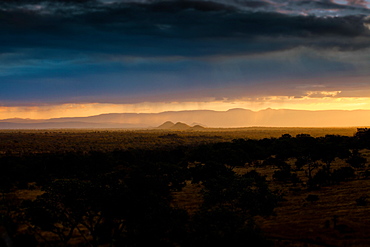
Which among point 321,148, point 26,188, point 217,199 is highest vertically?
point 321,148

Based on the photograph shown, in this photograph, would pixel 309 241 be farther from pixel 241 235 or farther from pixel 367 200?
pixel 367 200

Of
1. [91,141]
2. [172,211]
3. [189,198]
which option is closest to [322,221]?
[172,211]

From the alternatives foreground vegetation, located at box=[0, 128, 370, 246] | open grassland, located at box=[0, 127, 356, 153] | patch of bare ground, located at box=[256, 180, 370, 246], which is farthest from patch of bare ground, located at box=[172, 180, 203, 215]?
open grassland, located at box=[0, 127, 356, 153]

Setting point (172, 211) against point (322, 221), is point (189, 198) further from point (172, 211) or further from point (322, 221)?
point (172, 211)

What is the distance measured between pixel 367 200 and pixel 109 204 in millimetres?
22166

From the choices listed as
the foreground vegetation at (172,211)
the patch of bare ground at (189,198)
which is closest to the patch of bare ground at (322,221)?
the foreground vegetation at (172,211)

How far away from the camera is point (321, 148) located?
133 feet

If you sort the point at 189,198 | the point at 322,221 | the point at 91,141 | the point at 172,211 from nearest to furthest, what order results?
the point at 172,211 → the point at 322,221 → the point at 189,198 → the point at 91,141

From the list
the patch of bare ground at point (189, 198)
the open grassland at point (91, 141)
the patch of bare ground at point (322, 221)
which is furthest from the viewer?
the open grassland at point (91, 141)

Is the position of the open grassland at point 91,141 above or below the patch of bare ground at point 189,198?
above

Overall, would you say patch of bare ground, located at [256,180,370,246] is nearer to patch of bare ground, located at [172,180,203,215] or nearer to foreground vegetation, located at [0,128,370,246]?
foreground vegetation, located at [0,128,370,246]

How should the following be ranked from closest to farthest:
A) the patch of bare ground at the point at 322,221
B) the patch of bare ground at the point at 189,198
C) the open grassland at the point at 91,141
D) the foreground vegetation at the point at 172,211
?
the foreground vegetation at the point at 172,211 → the patch of bare ground at the point at 322,221 → the patch of bare ground at the point at 189,198 → the open grassland at the point at 91,141

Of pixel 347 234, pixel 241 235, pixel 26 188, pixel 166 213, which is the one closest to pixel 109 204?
pixel 166 213

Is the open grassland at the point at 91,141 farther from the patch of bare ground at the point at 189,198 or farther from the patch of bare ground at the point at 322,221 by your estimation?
the patch of bare ground at the point at 322,221
